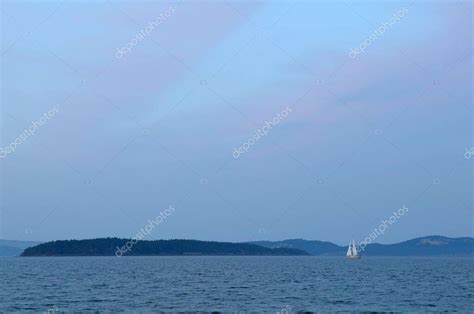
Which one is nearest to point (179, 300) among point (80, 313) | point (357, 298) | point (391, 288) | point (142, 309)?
point (142, 309)

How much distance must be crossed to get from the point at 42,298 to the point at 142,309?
51.3ft

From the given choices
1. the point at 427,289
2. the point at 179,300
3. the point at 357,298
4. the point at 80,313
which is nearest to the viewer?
the point at 80,313

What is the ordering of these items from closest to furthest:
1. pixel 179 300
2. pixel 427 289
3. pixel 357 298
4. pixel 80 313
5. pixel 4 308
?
pixel 80 313
pixel 4 308
pixel 179 300
pixel 357 298
pixel 427 289

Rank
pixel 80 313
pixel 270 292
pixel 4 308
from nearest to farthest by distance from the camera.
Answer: pixel 80 313
pixel 4 308
pixel 270 292

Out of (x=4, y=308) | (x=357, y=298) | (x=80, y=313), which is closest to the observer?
(x=80, y=313)

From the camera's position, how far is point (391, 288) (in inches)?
3071

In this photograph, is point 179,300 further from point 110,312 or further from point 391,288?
point 391,288

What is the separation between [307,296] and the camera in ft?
212

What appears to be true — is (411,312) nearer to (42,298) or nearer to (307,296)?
(307,296)

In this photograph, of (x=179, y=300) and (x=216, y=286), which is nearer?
(x=179, y=300)

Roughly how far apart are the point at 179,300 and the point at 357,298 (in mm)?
17775

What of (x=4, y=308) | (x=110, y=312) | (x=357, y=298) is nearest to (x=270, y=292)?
(x=357, y=298)

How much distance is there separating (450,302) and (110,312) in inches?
1266

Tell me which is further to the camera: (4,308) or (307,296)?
(307,296)
